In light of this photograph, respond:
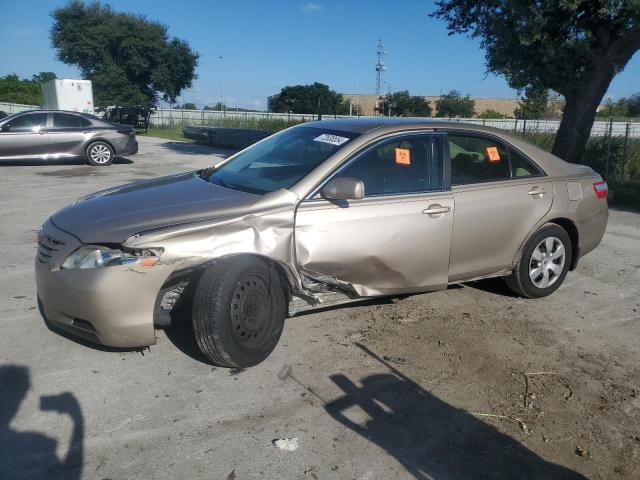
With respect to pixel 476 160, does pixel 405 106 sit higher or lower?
higher

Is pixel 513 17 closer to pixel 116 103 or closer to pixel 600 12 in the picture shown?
pixel 600 12

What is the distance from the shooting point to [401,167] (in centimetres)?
464

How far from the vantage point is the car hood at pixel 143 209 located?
12.1 feet

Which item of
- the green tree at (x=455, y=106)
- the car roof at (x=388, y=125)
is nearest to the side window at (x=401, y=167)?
the car roof at (x=388, y=125)

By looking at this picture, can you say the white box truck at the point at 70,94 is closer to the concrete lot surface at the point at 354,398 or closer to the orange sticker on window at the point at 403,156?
the concrete lot surface at the point at 354,398

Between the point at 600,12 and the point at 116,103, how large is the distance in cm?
4176

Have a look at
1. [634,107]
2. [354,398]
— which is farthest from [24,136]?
[634,107]

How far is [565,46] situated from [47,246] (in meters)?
12.6

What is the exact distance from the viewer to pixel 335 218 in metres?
4.16

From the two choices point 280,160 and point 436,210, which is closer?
point 436,210

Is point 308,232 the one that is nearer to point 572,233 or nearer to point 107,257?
point 107,257

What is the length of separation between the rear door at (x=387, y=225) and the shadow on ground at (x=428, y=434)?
2.68 ft

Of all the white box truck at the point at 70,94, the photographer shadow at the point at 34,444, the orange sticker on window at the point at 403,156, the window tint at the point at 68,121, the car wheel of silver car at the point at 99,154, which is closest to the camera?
the photographer shadow at the point at 34,444

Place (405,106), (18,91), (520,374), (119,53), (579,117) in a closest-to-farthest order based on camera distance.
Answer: (520,374)
(579,117)
(405,106)
(119,53)
(18,91)
